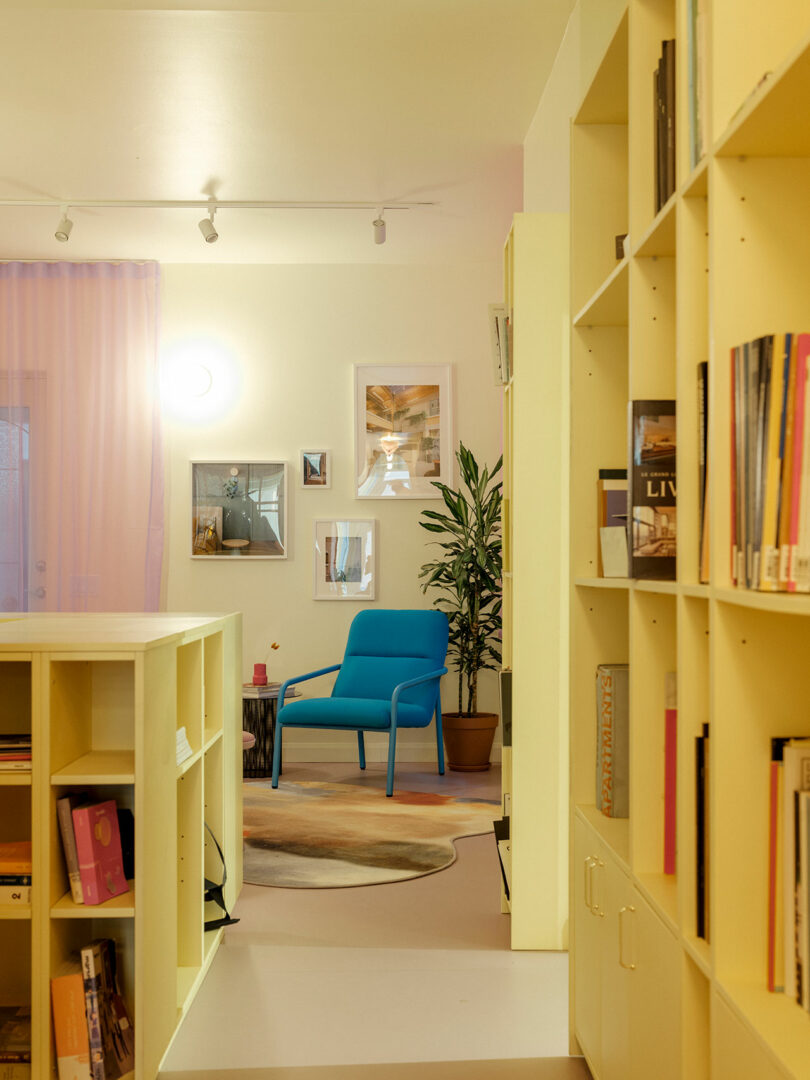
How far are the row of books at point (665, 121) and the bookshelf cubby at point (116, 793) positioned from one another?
1.26 metres

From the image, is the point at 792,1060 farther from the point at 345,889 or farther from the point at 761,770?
the point at 345,889

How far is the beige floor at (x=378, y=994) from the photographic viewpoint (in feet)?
7.38

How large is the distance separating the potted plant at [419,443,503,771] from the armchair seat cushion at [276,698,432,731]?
634mm

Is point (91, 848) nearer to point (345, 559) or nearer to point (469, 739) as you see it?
point (469, 739)

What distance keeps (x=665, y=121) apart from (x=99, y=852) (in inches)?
66.7

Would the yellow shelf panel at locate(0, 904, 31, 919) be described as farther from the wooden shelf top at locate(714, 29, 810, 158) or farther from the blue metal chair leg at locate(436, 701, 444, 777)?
the blue metal chair leg at locate(436, 701, 444, 777)

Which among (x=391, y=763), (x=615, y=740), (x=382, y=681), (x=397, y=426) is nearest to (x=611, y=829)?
(x=615, y=740)

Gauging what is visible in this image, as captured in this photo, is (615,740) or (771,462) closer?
(771,462)

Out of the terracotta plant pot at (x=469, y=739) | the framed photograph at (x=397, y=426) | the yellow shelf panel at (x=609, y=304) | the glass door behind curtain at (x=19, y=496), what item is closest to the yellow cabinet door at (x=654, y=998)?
the yellow shelf panel at (x=609, y=304)

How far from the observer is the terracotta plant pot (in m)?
5.56

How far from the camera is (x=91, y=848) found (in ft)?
6.52

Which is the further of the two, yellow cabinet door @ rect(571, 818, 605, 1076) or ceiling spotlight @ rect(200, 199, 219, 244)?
ceiling spotlight @ rect(200, 199, 219, 244)

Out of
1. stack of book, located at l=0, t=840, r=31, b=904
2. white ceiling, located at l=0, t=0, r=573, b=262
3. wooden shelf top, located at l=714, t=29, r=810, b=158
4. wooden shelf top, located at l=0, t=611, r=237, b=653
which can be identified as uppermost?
white ceiling, located at l=0, t=0, r=573, b=262

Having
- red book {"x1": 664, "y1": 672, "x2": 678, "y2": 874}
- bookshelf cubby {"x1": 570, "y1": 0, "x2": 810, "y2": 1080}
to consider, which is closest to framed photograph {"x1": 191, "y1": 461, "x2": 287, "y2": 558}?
bookshelf cubby {"x1": 570, "y1": 0, "x2": 810, "y2": 1080}
